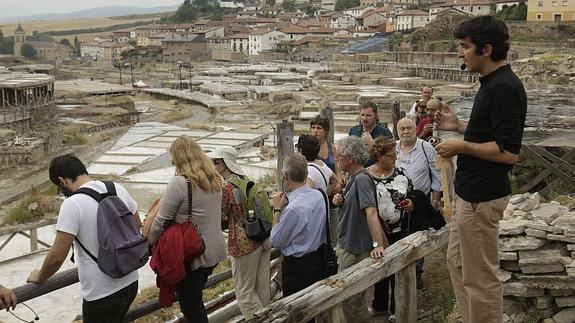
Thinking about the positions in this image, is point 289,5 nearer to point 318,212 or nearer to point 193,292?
point 318,212

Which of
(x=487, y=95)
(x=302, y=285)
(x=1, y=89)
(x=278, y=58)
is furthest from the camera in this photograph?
(x=278, y=58)

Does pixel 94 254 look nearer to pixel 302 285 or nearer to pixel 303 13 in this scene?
pixel 302 285

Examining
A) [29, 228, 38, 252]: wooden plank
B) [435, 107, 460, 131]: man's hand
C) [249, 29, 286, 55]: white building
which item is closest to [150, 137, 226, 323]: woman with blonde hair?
[435, 107, 460, 131]: man's hand

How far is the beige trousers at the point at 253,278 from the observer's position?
14.2ft

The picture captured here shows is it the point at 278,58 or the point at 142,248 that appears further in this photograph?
the point at 278,58

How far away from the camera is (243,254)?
4266 millimetres

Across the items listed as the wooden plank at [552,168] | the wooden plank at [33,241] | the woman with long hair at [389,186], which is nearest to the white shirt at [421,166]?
the woman with long hair at [389,186]

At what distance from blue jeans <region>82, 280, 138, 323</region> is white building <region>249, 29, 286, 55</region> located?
105 m

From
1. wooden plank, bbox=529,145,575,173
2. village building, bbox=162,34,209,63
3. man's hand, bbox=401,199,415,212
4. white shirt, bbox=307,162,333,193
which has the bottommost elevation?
man's hand, bbox=401,199,415,212

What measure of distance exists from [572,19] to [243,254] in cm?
5920

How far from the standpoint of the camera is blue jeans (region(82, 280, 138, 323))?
3361 millimetres

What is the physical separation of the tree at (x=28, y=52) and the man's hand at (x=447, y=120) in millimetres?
129787

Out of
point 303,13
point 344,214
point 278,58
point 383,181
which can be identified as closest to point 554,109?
point 383,181

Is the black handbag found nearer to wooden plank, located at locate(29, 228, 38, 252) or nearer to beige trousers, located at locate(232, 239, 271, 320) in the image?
beige trousers, located at locate(232, 239, 271, 320)
